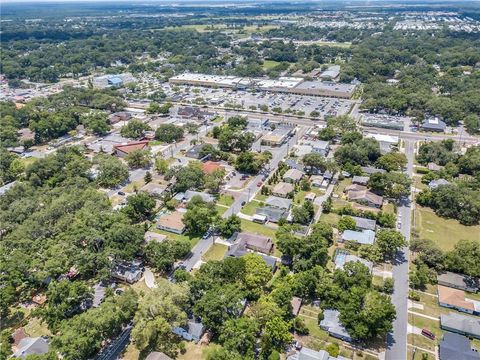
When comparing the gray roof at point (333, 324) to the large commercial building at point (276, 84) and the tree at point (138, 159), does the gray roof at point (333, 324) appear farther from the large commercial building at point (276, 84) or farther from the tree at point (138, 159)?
the large commercial building at point (276, 84)

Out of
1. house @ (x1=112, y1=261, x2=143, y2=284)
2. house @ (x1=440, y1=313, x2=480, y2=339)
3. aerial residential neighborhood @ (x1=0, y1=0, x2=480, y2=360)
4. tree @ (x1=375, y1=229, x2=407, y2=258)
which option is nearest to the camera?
aerial residential neighborhood @ (x1=0, y1=0, x2=480, y2=360)

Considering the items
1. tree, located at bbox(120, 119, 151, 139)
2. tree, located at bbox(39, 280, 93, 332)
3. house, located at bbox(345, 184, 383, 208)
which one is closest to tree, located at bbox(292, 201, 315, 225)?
house, located at bbox(345, 184, 383, 208)

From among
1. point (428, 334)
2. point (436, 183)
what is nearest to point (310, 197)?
point (436, 183)

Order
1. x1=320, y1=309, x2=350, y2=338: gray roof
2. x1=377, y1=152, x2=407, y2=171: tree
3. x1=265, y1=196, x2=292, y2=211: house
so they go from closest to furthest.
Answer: x1=320, y1=309, x2=350, y2=338: gray roof → x1=265, y1=196, x2=292, y2=211: house → x1=377, y1=152, x2=407, y2=171: tree

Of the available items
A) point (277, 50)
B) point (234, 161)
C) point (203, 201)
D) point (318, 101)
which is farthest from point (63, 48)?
point (203, 201)

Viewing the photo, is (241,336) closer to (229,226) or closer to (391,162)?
(229,226)

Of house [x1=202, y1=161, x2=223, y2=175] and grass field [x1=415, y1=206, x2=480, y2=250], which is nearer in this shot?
grass field [x1=415, y1=206, x2=480, y2=250]

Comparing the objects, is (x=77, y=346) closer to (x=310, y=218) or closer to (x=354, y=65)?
(x=310, y=218)

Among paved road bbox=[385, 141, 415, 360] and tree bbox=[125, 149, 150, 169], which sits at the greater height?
tree bbox=[125, 149, 150, 169]

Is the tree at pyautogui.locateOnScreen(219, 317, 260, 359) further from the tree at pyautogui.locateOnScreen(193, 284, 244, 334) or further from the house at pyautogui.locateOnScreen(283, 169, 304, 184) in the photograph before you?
the house at pyautogui.locateOnScreen(283, 169, 304, 184)
